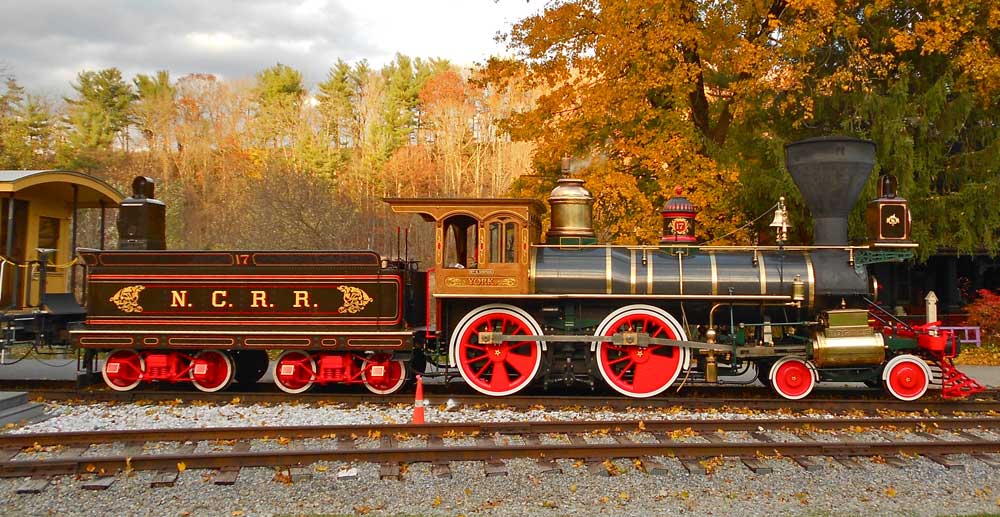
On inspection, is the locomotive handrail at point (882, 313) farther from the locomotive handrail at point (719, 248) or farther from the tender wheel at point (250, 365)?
the tender wheel at point (250, 365)

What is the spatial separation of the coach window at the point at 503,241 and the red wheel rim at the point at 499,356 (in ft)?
2.48

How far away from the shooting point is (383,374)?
946 cm

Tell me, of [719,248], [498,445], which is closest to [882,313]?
[719,248]

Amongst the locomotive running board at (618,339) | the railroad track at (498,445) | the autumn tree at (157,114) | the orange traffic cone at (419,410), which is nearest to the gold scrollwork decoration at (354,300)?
the locomotive running board at (618,339)

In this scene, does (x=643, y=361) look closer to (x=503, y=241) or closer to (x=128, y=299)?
(x=503, y=241)

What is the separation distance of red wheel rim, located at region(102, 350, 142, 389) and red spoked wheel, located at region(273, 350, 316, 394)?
6.22ft

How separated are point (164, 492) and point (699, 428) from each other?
535 cm

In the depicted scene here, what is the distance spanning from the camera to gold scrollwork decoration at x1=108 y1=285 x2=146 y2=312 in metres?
9.50

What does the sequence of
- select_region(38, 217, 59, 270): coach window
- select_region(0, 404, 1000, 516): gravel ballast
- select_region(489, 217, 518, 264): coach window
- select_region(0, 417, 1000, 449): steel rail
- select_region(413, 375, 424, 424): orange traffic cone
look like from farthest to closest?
1. select_region(38, 217, 59, 270): coach window
2. select_region(489, 217, 518, 264): coach window
3. select_region(413, 375, 424, 424): orange traffic cone
4. select_region(0, 417, 1000, 449): steel rail
5. select_region(0, 404, 1000, 516): gravel ballast

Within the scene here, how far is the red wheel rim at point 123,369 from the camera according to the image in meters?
9.53

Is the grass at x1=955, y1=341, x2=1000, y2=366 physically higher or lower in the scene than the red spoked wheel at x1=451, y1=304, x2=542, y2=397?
lower

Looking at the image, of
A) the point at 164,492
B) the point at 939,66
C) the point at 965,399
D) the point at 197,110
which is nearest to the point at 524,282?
the point at 164,492

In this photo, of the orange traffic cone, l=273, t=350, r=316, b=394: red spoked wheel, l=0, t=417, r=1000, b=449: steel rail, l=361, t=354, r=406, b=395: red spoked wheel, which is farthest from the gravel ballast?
l=273, t=350, r=316, b=394: red spoked wheel

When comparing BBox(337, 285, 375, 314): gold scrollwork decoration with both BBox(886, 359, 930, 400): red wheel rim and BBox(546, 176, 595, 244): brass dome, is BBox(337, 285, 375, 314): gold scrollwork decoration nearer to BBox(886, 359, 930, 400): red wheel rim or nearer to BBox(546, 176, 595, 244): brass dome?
BBox(546, 176, 595, 244): brass dome
